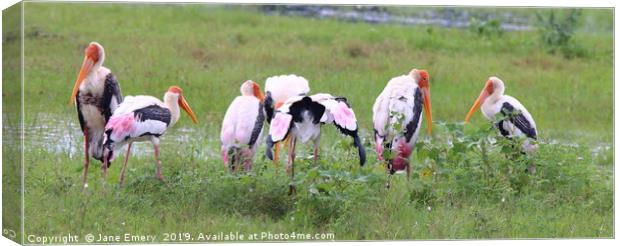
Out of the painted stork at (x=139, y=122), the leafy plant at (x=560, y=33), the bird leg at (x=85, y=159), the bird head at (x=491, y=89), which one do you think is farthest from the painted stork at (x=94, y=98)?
the leafy plant at (x=560, y=33)

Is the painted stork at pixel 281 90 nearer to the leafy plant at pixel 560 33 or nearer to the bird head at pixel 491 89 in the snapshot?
the bird head at pixel 491 89

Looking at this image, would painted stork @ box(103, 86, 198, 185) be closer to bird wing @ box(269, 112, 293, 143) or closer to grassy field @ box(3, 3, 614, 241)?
grassy field @ box(3, 3, 614, 241)

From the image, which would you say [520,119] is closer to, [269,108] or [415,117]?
[415,117]

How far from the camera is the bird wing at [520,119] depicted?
10.1 meters

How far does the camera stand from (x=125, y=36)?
10391mm

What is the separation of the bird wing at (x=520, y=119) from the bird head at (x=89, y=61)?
2677 mm

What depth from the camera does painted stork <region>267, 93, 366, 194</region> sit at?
9039 millimetres

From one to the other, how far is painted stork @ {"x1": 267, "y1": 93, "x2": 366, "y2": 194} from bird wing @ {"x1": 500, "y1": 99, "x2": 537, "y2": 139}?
1323 mm

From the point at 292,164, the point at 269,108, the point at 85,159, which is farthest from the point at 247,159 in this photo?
the point at 85,159

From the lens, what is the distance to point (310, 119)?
360 inches

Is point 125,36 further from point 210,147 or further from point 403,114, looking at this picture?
point 403,114

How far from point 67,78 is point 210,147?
4.22 ft

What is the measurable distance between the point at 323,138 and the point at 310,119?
133cm

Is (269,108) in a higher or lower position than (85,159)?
higher
